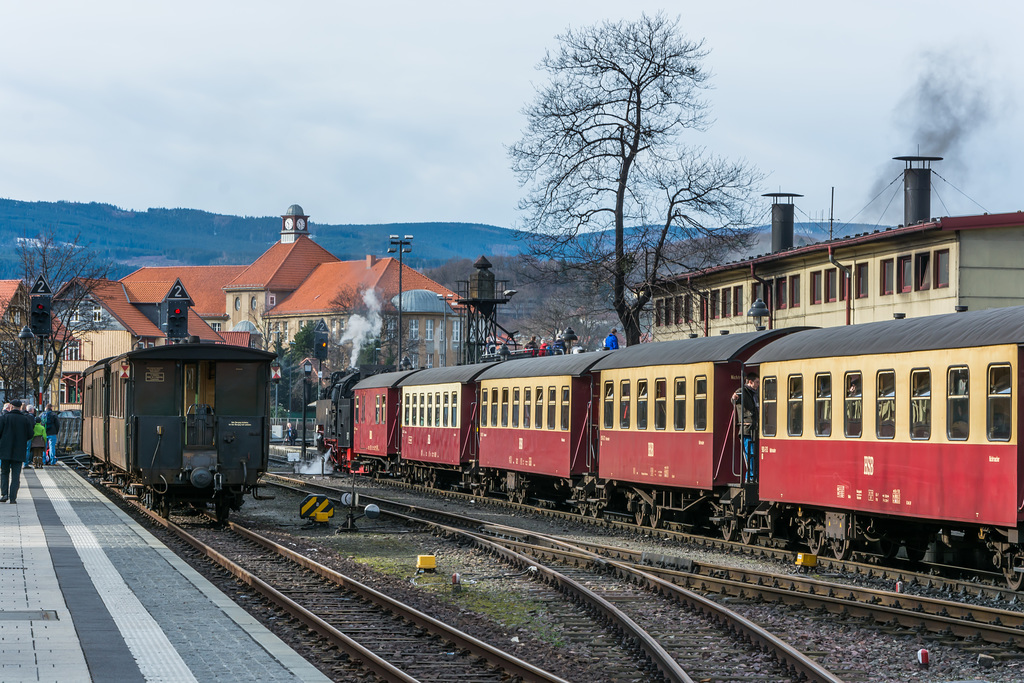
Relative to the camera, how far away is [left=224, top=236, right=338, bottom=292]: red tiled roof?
6993 inches

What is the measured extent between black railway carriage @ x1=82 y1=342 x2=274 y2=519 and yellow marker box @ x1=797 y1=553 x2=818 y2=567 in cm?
934

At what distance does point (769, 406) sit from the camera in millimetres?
19219

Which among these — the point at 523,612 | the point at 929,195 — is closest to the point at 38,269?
the point at 929,195

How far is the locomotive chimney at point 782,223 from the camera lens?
55750 mm

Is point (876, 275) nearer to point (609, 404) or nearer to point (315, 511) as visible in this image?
point (609, 404)

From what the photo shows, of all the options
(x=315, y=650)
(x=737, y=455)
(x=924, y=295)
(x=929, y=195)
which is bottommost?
(x=315, y=650)

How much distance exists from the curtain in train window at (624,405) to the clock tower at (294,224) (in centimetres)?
17484

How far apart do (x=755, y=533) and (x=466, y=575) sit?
16.9 ft

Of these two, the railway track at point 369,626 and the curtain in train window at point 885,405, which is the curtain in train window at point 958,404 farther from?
the railway track at point 369,626

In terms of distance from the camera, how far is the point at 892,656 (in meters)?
11.3

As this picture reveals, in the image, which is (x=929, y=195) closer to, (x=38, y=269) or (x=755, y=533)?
(x=755, y=533)

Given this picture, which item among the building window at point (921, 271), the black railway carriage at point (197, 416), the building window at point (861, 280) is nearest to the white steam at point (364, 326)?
the building window at point (861, 280)

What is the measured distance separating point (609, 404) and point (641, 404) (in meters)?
1.72

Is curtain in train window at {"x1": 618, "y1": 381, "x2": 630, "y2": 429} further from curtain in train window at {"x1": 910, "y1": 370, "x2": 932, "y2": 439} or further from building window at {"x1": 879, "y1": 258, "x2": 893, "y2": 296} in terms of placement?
building window at {"x1": 879, "y1": 258, "x2": 893, "y2": 296}
